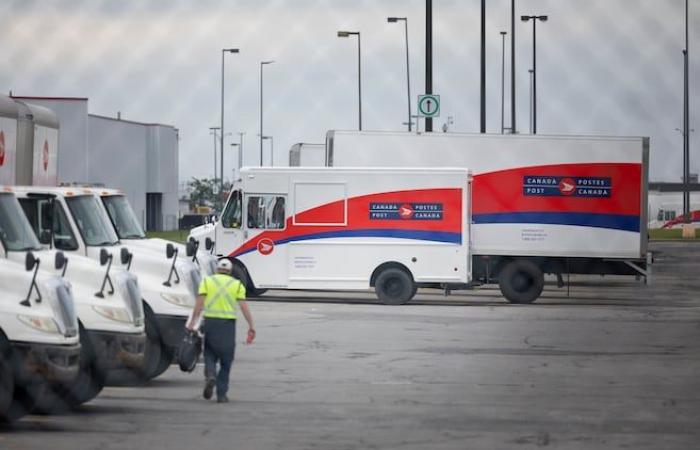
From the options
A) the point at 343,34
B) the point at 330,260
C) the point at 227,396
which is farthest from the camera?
the point at 330,260

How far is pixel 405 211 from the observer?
→ 88.2 ft

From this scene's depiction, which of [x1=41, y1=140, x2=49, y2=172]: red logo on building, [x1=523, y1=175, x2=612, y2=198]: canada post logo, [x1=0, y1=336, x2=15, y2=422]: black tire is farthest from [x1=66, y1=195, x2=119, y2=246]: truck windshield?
[x1=523, y1=175, x2=612, y2=198]: canada post logo

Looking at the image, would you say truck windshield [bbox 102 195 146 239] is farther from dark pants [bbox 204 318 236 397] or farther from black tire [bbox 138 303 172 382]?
dark pants [bbox 204 318 236 397]

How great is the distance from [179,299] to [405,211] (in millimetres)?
12952

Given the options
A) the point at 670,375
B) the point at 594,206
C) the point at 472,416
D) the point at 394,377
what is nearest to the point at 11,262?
the point at 472,416

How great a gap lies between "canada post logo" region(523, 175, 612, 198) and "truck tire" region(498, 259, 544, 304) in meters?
1.37

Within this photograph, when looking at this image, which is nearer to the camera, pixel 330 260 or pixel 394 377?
pixel 394 377

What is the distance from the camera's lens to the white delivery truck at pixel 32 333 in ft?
34.8

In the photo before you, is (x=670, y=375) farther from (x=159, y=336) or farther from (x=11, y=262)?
(x=11, y=262)

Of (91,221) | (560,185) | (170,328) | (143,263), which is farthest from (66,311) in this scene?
(560,185)

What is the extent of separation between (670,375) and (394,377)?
9.60 ft

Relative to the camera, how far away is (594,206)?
90.7 ft

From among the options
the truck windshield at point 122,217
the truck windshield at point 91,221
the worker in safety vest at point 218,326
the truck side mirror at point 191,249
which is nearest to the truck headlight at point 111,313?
the worker in safety vest at point 218,326

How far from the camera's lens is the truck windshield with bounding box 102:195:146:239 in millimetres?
15961
